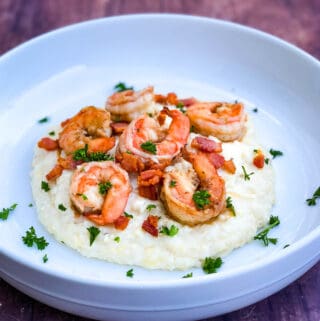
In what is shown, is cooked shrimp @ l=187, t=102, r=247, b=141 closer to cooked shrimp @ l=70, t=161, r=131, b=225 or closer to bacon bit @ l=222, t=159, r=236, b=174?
bacon bit @ l=222, t=159, r=236, b=174

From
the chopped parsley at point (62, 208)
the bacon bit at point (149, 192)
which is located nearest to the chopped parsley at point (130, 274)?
the bacon bit at point (149, 192)

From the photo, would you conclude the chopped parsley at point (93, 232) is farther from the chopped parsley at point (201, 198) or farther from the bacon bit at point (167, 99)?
the bacon bit at point (167, 99)

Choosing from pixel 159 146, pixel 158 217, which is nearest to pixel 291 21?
pixel 159 146

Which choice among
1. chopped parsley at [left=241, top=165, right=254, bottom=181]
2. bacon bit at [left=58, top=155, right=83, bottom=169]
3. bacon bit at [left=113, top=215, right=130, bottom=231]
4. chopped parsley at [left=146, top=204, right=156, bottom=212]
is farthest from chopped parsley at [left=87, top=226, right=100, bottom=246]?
chopped parsley at [left=241, top=165, right=254, bottom=181]

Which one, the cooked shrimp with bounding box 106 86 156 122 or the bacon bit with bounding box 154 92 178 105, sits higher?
the cooked shrimp with bounding box 106 86 156 122

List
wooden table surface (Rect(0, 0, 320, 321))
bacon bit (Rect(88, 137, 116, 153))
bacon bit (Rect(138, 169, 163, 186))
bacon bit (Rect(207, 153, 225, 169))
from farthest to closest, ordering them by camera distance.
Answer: wooden table surface (Rect(0, 0, 320, 321))
bacon bit (Rect(88, 137, 116, 153))
bacon bit (Rect(207, 153, 225, 169))
bacon bit (Rect(138, 169, 163, 186))

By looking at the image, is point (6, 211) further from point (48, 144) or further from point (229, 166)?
point (229, 166)

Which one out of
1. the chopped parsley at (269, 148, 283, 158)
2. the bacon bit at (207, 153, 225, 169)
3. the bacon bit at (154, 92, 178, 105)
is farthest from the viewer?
the bacon bit at (154, 92, 178, 105)
